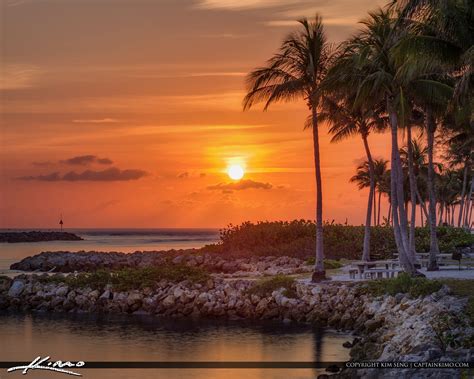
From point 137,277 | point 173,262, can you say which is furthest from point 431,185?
point 173,262

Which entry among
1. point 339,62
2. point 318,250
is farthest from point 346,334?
point 339,62

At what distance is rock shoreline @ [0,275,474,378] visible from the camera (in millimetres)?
20969

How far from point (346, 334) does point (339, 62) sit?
40.2ft

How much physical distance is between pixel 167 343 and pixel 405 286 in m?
9.50

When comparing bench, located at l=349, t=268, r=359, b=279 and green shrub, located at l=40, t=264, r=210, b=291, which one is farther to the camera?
green shrub, located at l=40, t=264, r=210, b=291

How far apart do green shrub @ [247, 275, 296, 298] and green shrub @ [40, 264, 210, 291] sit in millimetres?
3503

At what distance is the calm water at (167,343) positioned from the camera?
2466cm

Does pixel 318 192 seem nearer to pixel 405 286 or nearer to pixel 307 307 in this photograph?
pixel 307 307

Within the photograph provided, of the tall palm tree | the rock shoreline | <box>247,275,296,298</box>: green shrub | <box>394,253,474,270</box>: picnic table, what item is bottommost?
the rock shoreline

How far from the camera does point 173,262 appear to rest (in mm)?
56219

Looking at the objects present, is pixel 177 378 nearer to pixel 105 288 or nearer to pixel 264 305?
pixel 264 305

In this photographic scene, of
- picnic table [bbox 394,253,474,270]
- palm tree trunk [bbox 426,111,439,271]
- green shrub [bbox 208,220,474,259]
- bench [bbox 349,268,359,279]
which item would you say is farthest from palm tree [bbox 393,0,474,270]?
green shrub [bbox 208,220,474,259]
